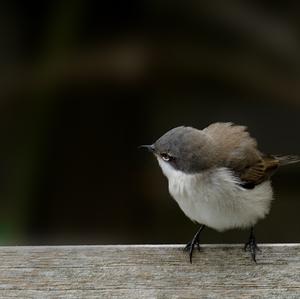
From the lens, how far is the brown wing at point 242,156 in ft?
11.7

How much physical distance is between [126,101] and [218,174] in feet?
4.75

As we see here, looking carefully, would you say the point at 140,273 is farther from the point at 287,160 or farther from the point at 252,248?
the point at 287,160

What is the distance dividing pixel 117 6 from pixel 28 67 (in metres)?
0.63

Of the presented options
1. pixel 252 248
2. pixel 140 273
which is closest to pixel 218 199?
pixel 252 248

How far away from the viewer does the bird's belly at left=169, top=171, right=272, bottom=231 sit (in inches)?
134

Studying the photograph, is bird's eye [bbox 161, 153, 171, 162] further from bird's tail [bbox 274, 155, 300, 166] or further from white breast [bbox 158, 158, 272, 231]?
bird's tail [bbox 274, 155, 300, 166]

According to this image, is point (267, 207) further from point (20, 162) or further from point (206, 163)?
point (20, 162)

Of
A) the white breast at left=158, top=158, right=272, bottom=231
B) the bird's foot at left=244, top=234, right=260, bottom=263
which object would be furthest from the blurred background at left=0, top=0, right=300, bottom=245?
the bird's foot at left=244, top=234, right=260, bottom=263

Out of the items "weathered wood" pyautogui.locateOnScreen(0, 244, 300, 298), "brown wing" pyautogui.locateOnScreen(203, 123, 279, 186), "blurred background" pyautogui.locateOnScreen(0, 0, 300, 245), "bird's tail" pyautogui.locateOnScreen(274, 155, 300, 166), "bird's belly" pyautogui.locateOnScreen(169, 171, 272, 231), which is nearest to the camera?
"weathered wood" pyautogui.locateOnScreen(0, 244, 300, 298)

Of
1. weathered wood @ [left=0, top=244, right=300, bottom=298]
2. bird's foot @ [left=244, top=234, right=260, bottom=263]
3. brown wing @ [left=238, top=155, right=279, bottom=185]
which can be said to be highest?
brown wing @ [left=238, top=155, right=279, bottom=185]

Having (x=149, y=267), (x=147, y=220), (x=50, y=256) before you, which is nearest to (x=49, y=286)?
(x=50, y=256)

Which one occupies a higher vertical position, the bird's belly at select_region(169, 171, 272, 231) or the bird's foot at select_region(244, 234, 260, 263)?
the bird's belly at select_region(169, 171, 272, 231)

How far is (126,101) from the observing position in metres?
4.83

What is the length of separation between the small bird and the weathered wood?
0.40 meters
